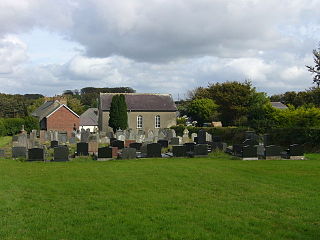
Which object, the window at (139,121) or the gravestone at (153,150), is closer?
the gravestone at (153,150)

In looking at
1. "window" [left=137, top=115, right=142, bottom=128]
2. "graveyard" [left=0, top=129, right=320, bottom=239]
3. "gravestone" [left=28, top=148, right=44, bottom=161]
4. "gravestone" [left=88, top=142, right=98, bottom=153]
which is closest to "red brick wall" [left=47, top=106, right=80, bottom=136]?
"window" [left=137, top=115, right=142, bottom=128]

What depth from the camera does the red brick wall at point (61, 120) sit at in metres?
60.8

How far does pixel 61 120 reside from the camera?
61094 mm

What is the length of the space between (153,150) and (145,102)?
3690cm

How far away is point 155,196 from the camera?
11117 mm

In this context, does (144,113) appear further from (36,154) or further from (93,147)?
(36,154)

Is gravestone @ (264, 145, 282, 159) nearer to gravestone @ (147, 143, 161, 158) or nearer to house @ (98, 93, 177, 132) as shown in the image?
gravestone @ (147, 143, 161, 158)

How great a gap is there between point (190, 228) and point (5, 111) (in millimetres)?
91071

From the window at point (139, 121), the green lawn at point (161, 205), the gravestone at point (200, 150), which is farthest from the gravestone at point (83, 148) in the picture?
the window at point (139, 121)

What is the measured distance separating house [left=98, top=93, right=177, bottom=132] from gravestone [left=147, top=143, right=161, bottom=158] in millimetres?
34713

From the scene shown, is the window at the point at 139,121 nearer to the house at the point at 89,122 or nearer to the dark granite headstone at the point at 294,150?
the house at the point at 89,122

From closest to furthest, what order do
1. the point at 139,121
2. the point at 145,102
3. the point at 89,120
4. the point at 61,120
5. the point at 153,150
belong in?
the point at 153,150
the point at 139,121
the point at 61,120
the point at 145,102
the point at 89,120

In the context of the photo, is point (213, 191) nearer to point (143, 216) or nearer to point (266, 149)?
point (143, 216)

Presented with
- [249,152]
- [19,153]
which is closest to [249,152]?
[249,152]
